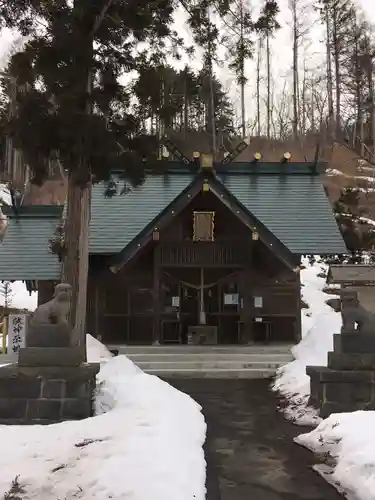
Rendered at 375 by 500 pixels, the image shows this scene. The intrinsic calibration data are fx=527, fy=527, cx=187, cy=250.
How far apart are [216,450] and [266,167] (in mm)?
14605

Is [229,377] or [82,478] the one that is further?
[229,377]

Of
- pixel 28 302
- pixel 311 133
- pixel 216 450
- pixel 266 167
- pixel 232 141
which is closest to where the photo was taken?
pixel 216 450

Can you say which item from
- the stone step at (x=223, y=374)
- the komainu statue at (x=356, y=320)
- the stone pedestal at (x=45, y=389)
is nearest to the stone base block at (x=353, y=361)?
the komainu statue at (x=356, y=320)

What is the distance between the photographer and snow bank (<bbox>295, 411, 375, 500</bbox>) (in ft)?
16.1

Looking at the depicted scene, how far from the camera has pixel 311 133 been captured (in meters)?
37.7

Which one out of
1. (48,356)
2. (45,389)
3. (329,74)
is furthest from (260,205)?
(329,74)

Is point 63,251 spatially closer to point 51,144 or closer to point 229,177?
point 51,144

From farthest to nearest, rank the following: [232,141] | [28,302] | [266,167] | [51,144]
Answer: [232,141] → [28,302] → [266,167] → [51,144]

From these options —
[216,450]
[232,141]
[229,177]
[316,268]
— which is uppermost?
[232,141]

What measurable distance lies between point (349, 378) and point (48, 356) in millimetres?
4432

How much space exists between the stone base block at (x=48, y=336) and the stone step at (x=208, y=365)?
5.83m

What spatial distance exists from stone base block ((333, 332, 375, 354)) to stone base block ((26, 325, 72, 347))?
13.6 ft

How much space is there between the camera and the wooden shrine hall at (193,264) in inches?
603

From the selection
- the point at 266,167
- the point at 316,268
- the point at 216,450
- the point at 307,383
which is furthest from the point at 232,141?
the point at 216,450
